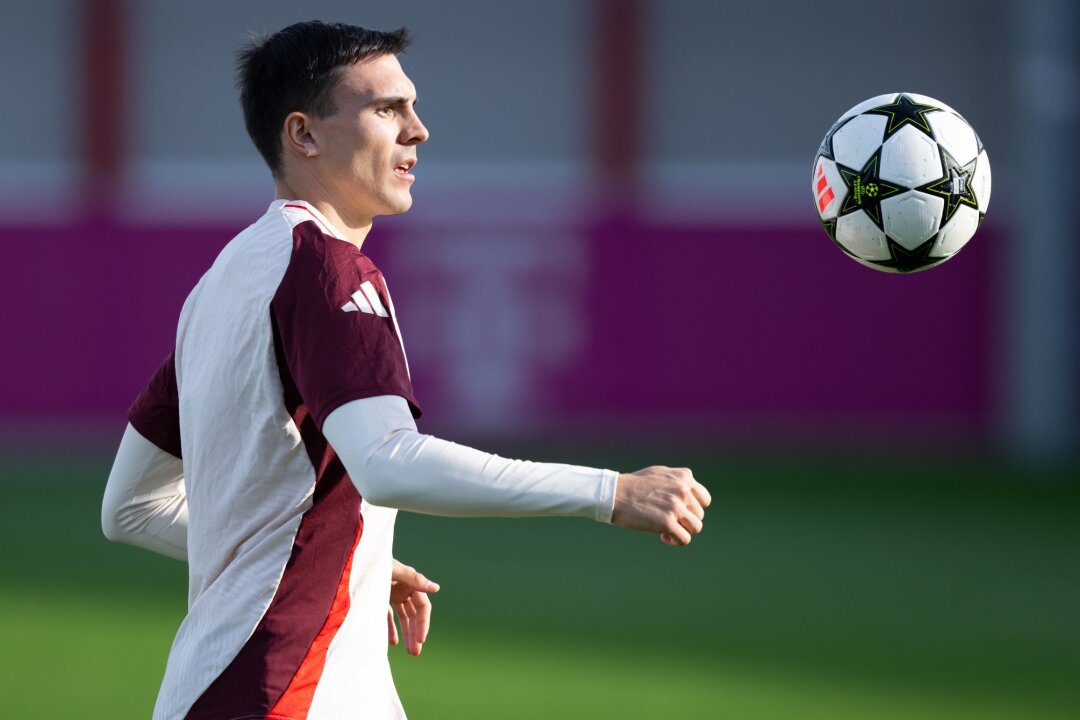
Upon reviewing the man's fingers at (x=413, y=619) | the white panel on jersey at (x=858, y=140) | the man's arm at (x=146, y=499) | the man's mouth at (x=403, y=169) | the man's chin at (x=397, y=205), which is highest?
the white panel on jersey at (x=858, y=140)

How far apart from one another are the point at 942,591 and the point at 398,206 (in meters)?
5.73

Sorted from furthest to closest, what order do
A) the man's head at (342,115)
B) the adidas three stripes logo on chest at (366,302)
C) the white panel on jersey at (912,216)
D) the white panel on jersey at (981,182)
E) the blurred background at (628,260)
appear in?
1. the blurred background at (628,260)
2. the white panel on jersey at (981,182)
3. the white panel on jersey at (912,216)
4. the man's head at (342,115)
5. the adidas three stripes logo on chest at (366,302)

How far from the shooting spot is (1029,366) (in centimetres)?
1429

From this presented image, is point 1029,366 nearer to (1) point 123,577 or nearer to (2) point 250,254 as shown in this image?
(1) point 123,577

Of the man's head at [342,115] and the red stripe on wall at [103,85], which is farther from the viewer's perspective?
the red stripe on wall at [103,85]

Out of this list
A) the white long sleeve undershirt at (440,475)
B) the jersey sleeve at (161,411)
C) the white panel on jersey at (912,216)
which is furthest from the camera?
the white panel on jersey at (912,216)

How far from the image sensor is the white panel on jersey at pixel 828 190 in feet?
12.5

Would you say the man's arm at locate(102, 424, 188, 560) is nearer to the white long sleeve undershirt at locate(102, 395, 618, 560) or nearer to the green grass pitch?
the white long sleeve undershirt at locate(102, 395, 618, 560)

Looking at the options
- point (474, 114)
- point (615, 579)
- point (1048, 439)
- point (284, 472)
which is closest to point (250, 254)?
point (284, 472)

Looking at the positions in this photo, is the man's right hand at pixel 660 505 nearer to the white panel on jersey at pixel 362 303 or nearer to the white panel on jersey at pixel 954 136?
the white panel on jersey at pixel 362 303

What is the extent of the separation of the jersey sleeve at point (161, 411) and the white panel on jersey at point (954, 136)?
1.92 m

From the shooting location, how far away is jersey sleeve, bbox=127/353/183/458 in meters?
3.04

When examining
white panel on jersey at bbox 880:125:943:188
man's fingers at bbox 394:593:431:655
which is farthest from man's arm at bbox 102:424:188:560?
white panel on jersey at bbox 880:125:943:188

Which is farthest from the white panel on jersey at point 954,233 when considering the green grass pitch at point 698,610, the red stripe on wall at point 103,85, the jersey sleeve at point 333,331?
the red stripe on wall at point 103,85
